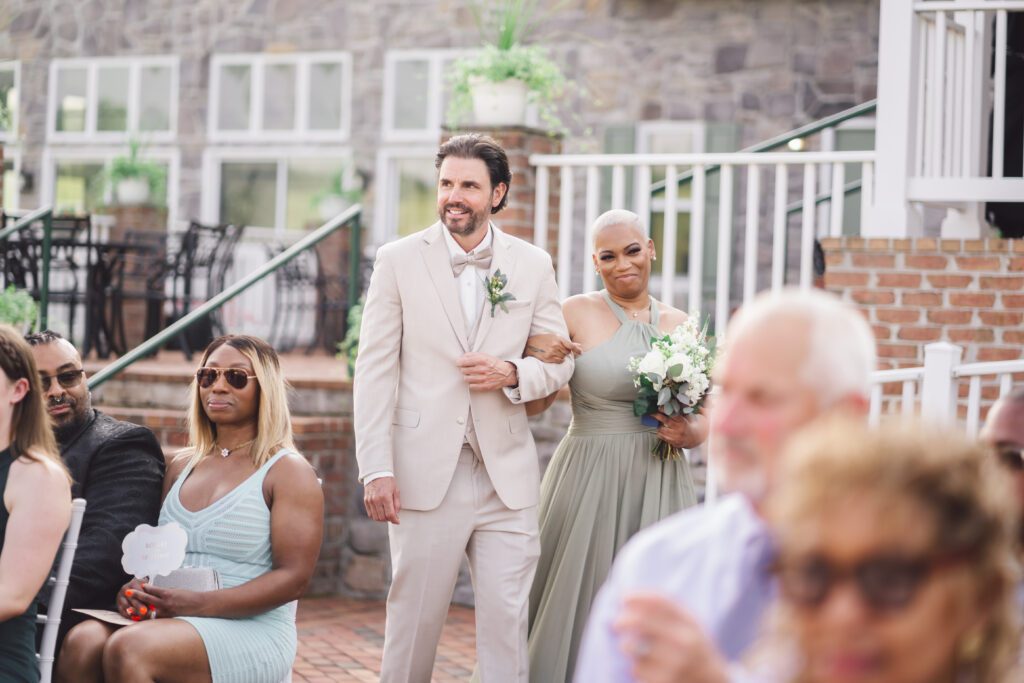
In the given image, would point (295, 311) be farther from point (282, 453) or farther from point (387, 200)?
point (282, 453)

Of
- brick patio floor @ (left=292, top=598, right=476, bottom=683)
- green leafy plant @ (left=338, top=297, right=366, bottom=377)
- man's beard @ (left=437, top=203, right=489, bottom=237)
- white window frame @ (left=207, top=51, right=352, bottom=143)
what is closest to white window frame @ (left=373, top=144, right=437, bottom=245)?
white window frame @ (left=207, top=51, right=352, bottom=143)

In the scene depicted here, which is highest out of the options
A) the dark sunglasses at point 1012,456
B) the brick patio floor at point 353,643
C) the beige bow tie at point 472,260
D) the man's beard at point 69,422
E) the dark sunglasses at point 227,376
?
the beige bow tie at point 472,260

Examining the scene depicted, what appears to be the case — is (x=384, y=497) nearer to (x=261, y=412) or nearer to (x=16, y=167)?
(x=261, y=412)

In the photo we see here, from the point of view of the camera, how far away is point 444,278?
4273 millimetres

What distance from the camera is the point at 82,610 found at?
3.91 meters

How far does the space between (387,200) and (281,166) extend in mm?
1231

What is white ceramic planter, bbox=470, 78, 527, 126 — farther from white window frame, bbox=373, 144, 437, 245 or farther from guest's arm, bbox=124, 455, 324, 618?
white window frame, bbox=373, 144, 437, 245

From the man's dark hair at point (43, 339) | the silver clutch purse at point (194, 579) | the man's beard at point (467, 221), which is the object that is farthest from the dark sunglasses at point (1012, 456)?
the man's dark hair at point (43, 339)

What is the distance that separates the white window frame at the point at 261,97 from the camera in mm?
12984

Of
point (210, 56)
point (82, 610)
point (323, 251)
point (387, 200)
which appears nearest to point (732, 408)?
point (82, 610)

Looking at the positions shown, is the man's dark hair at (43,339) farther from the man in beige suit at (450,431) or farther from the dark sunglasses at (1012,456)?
the dark sunglasses at (1012,456)

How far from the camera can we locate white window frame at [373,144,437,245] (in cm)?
1279

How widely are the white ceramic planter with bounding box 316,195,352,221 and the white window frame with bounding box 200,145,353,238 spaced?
42 centimetres

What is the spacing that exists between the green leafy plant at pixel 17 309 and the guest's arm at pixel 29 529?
4.30 meters
